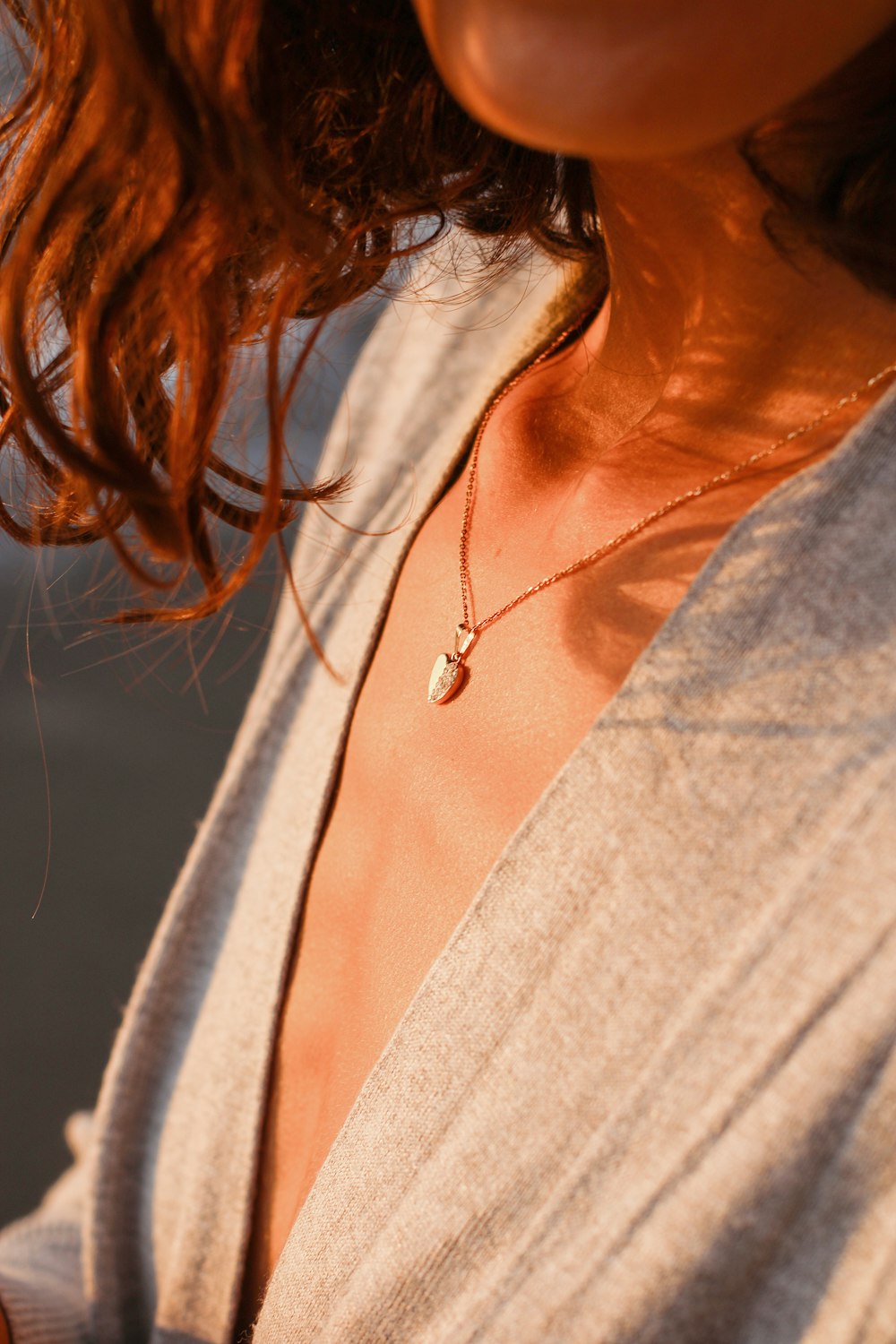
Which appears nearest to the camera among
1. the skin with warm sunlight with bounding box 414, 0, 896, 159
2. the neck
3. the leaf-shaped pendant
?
the skin with warm sunlight with bounding box 414, 0, 896, 159

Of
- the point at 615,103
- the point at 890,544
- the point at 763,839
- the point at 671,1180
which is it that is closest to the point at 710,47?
the point at 615,103

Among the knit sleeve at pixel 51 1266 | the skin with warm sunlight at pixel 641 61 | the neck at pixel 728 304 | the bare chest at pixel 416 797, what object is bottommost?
the knit sleeve at pixel 51 1266

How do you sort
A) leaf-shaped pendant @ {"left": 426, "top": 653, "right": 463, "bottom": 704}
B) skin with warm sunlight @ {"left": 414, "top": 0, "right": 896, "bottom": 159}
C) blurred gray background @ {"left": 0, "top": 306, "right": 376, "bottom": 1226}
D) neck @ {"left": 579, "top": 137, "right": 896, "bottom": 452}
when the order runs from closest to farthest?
skin with warm sunlight @ {"left": 414, "top": 0, "right": 896, "bottom": 159} < neck @ {"left": 579, "top": 137, "right": 896, "bottom": 452} < leaf-shaped pendant @ {"left": 426, "top": 653, "right": 463, "bottom": 704} < blurred gray background @ {"left": 0, "top": 306, "right": 376, "bottom": 1226}

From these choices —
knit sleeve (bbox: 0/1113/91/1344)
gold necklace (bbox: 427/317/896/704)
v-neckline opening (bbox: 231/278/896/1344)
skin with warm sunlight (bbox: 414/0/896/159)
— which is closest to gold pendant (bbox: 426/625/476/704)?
gold necklace (bbox: 427/317/896/704)

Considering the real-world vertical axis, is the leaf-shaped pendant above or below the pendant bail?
below

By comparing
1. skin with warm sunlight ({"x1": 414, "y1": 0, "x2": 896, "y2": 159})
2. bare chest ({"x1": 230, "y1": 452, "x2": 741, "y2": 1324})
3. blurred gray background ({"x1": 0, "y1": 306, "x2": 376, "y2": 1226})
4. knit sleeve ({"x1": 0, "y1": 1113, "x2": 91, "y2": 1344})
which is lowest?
knit sleeve ({"x1": 0, "y1": 1113, "x2": 91, "y2": 1344})

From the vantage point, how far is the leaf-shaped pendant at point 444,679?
0.63 meters

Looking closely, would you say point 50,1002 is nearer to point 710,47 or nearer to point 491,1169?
point 491,1169

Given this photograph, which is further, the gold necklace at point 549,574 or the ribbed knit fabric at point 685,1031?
the gold necklace at point 549,574

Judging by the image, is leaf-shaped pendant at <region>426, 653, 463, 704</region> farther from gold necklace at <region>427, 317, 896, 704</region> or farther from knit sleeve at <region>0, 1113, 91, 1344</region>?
knit sleeve at <region>0, 1113, 91, 1344</region>

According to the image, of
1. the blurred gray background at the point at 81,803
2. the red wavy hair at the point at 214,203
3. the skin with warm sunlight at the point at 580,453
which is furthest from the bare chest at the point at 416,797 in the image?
the blurred gray background at the point at 81,803

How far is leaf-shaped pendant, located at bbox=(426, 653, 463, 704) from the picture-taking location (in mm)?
626

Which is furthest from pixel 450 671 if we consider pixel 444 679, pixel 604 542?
pixel 604 542

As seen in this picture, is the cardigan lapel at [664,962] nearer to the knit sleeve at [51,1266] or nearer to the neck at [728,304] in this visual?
the neck at [728,304]
